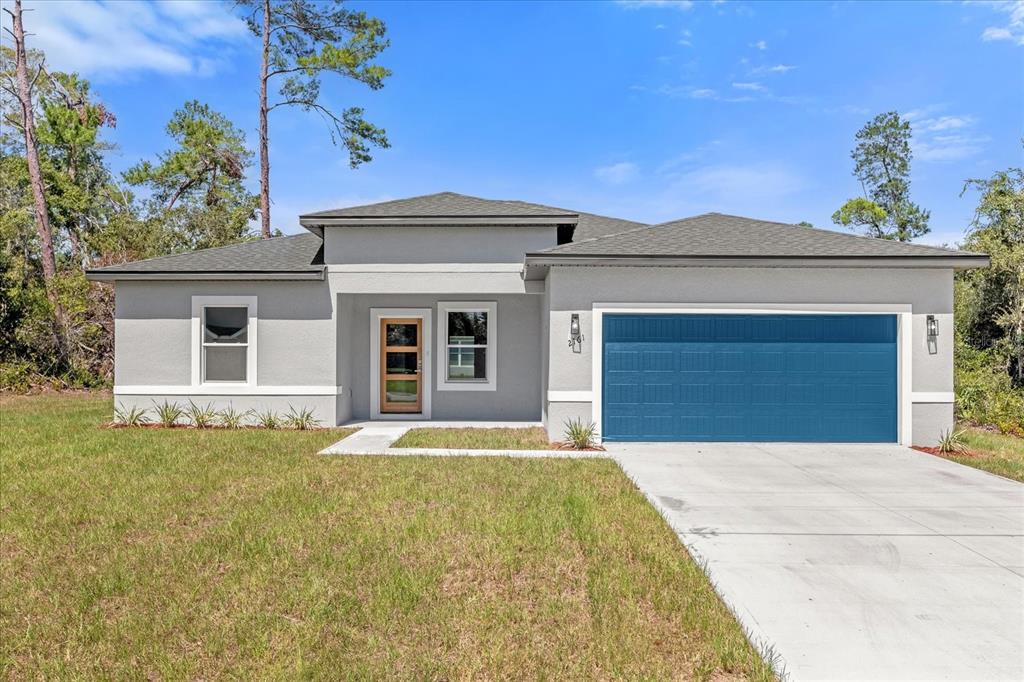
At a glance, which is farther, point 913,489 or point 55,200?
point 55,200

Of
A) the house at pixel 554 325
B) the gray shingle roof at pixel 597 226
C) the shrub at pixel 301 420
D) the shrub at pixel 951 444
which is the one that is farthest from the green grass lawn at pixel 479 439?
the shrub at pixel 951 444

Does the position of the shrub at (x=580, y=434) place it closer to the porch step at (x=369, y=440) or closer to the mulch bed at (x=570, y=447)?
the mulch bed at (x=570, y=447)

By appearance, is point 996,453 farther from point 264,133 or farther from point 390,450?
point 264,133

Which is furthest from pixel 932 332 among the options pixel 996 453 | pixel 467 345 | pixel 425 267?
pixel 425 267

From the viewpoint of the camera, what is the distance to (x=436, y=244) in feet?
37.7

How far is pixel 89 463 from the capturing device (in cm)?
791

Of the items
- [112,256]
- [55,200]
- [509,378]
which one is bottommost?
[509,378]

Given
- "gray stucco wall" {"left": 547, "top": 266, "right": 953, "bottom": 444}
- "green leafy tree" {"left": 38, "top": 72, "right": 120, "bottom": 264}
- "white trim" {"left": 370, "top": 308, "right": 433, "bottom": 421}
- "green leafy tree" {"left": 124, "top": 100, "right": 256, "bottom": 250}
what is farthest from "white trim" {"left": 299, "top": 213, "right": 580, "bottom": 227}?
"green leafy tree" {"left": 38, "top": 72, "right": 120, "bottom": 264}

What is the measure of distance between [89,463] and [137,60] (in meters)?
19.0

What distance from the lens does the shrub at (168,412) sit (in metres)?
11.2

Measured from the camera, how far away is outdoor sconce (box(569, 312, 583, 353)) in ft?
32.4

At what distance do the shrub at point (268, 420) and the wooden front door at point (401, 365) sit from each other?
2.37 meters

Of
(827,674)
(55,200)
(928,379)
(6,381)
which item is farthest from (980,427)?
(55,200)

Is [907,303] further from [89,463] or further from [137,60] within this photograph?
[137,60]
